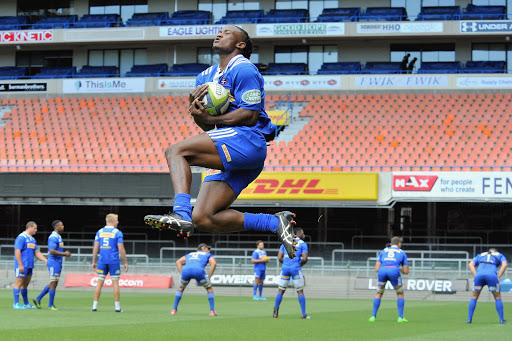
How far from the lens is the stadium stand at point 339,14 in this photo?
38031 mm

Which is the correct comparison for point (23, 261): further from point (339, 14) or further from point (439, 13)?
point (439, 13)

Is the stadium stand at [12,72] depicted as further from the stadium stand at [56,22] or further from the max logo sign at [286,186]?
the max logo sign at [286,186]

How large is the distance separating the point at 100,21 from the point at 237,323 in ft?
93.2

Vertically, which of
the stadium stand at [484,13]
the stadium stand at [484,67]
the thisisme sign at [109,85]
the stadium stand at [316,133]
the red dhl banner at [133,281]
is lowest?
the red dhl banner at [133,281]

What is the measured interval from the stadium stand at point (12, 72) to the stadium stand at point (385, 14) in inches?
697

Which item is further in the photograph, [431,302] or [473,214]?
[473,214]

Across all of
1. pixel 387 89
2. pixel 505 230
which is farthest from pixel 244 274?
pixel 387 89

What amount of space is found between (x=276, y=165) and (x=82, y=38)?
14.5m

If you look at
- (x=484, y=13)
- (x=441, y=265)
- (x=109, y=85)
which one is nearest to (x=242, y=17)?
(x=109, y=85)

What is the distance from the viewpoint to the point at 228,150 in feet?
19.4

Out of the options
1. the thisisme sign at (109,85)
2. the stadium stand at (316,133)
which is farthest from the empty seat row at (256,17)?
the stadium stand at (316,133)

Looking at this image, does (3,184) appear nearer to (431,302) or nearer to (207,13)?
(207,13)

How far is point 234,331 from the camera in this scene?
13.3 metres

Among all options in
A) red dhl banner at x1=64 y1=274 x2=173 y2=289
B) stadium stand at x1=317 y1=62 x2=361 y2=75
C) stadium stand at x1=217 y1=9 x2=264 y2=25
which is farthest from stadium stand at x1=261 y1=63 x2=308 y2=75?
red dhl banner at x1=64 y1=274 x2=173 y2=289
